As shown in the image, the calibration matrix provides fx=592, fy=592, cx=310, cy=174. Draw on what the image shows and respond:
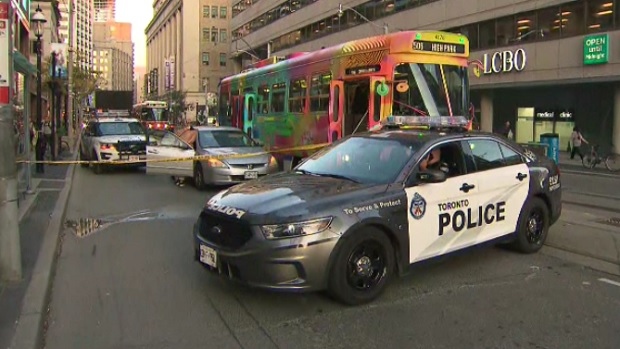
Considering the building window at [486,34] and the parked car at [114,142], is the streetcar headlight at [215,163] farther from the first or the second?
the building window at [486,34]

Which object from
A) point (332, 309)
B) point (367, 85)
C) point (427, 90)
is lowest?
point (332, 309)

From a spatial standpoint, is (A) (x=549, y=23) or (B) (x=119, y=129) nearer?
(B) (x=119, y=129)

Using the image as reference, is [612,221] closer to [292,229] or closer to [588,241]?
[588,241]

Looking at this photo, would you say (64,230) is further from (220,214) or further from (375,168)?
(375,168)

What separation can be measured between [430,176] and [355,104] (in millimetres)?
7427

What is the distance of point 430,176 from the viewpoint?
568 cm

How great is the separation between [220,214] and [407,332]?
1920mm

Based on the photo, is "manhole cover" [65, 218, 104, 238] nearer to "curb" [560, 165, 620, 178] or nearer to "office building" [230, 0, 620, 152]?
"curb" [560, 165, 620, 178]

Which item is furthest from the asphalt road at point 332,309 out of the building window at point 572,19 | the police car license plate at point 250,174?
the building window at point 572,19

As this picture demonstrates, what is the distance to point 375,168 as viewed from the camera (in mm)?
6000

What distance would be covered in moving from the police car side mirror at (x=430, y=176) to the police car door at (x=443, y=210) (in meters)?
0.05

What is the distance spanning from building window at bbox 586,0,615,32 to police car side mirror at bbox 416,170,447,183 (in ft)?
81.2

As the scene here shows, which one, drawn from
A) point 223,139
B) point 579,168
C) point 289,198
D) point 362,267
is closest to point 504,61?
point 579,168

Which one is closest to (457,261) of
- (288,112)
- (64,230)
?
(64,230)
